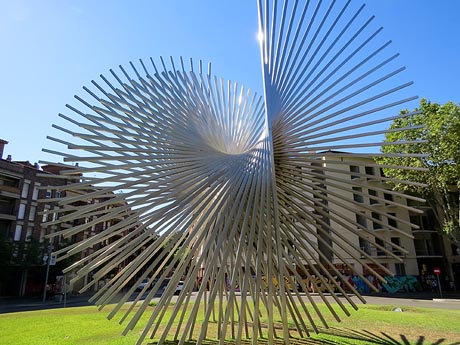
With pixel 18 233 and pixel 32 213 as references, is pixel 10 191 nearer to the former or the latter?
pixel 32 213

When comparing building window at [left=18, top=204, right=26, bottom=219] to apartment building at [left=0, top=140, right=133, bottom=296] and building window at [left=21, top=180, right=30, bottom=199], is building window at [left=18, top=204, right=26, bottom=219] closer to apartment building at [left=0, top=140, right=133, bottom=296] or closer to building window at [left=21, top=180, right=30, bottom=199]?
apartment building at [left=0, top=140, right=133, bottom=296]

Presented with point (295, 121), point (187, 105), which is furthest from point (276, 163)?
point (187, 105)

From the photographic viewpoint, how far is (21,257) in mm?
32344

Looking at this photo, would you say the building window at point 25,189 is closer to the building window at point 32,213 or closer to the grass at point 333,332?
the building window at point 32,213

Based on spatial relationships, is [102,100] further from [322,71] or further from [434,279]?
[434,279]

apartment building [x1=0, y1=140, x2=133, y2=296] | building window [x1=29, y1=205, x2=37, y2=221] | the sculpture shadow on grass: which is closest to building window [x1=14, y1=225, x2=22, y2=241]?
apartment building [x1=0, y1=140, x2=133, y2=296]

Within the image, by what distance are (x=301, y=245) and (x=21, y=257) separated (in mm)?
33943

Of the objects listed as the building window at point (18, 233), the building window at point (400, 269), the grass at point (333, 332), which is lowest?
the grass at point (333, 332)

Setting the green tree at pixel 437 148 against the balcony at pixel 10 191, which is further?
the balcony at pixel 10 191

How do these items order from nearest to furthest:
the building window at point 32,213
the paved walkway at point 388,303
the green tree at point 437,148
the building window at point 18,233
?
the paved walkway at point 388,303 < the green tree at point 437,148 < the building window at point 18,233 < the building window at point 32,213

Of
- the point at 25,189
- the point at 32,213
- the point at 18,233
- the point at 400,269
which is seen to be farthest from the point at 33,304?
the point at 400,269

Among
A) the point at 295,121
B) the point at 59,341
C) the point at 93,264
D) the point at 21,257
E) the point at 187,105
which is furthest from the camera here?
the point at 21,257

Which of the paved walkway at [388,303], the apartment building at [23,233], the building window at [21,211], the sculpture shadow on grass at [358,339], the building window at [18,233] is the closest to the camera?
the sculpture shadow on grass at [358,339]

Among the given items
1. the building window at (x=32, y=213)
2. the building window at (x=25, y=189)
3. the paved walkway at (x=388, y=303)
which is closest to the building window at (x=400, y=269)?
the paved walkway at (x=388, y=303)
